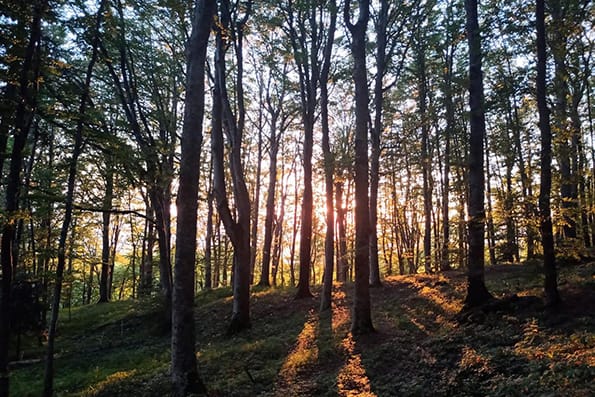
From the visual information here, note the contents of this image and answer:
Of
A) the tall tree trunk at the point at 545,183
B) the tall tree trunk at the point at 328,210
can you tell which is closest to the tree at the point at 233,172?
the tall tree trunk at the point at 328,210

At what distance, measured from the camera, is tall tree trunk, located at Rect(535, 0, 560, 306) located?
7.28 meters

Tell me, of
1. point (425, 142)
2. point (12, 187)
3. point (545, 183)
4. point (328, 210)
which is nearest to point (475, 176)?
point (545, 183)

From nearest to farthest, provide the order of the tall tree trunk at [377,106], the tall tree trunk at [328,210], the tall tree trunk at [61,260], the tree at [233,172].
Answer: the tall tree trunk at [61,260]
the tree at [233,172]
the tall tree trunk at [328,210]
the tall tree trunk at [377,106]

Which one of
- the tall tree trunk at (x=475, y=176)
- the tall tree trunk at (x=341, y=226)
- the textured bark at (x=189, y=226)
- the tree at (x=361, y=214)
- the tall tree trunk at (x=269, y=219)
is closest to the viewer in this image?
the textured bark at (x=189, y=226)

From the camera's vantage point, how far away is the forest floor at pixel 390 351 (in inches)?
223

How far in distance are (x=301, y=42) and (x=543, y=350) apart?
1268 cm

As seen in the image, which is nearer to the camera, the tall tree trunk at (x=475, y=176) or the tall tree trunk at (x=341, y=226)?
the tall tree trunk at (x=475, y=176)

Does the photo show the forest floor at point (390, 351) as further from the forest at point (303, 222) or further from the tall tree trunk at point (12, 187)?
the tall tree trunk at point (12, 187)

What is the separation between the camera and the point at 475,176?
927cm

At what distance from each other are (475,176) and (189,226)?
22.3ft

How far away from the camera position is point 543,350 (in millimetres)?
5824

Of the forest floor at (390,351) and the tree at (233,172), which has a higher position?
the tree at (233,172)

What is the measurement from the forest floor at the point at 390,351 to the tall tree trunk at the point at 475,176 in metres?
0.68

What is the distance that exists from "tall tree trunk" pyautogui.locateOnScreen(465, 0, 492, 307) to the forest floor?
0.68 meters
